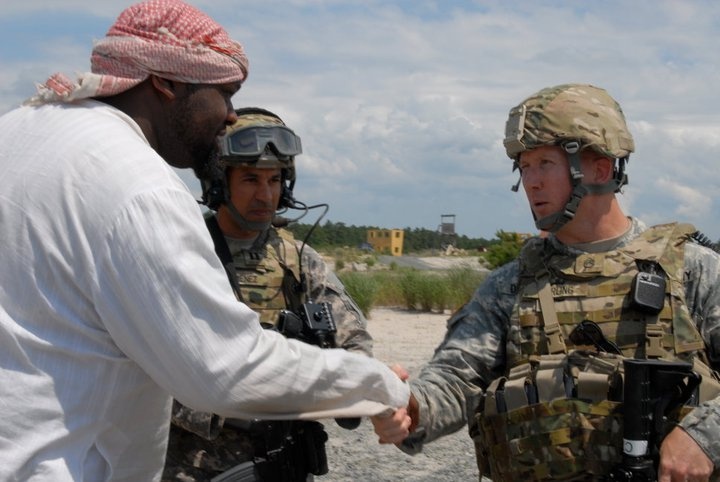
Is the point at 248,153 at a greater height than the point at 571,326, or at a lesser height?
greater

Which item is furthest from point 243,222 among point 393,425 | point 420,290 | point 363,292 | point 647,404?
point 420,290

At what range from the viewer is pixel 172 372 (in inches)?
106

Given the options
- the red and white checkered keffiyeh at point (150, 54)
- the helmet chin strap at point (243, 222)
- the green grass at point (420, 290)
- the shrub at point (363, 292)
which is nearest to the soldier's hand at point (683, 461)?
the red and white checkered keffiyeh at point (150, 54)

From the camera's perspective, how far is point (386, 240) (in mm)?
79188

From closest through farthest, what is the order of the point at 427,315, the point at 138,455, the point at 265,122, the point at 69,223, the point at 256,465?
1. the point at 69,223
2. the point at 138,455
3. the point at 256,465
4. the point at 265,122
5. the point at 427,315

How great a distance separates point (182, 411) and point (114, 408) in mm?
1770

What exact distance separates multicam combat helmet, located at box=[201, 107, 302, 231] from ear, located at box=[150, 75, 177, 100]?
6.79 ft

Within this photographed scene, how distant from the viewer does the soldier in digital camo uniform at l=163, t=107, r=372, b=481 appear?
14.9ft

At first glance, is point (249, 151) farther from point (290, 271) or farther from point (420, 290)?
point (420, 290)

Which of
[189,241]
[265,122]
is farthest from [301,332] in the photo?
[189,241]

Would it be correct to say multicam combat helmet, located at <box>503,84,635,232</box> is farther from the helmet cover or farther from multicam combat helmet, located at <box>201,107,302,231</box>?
multicam combat helmet, located at <box>201,107,302,231</box>

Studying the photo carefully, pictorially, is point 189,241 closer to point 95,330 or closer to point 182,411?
point 95,330

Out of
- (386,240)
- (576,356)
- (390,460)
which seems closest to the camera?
(576,356)

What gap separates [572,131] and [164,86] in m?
1.72
